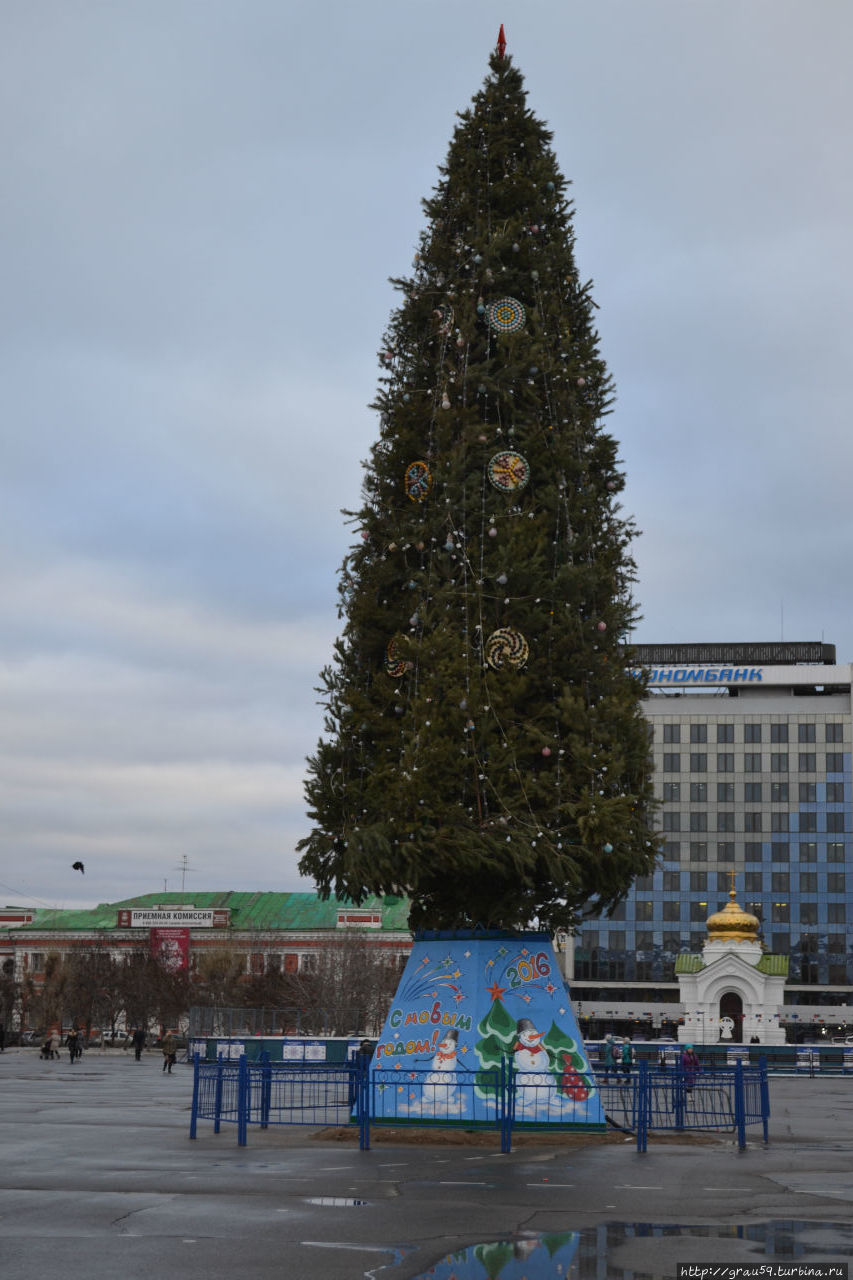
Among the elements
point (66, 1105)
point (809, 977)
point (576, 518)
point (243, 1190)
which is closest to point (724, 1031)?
point (809, 977)

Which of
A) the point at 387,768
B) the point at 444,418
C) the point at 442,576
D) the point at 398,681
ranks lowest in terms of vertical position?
the point at 387,768

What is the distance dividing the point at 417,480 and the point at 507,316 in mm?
3059

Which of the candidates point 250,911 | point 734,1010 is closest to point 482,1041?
point 734,1010

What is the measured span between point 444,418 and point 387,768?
5.74 meters

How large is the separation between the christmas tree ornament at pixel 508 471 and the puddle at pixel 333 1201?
40.1 feet

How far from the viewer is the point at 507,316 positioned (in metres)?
24.1

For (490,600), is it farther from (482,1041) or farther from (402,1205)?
(402,1205)

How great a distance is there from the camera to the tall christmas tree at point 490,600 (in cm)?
2195

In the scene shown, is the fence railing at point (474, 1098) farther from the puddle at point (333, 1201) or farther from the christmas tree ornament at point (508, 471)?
the christmas tree ornament at point (508, 471)

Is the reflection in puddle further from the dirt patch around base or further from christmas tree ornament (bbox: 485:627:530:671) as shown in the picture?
christmas tree ornament (bbox: 485:627:530:671)

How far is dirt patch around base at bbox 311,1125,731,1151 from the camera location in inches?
821

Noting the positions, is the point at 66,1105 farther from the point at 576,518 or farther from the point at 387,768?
the point at 576,518

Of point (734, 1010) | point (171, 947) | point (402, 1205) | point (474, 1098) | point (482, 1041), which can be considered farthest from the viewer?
point (171, 947)

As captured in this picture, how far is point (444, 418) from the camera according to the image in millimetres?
23656
